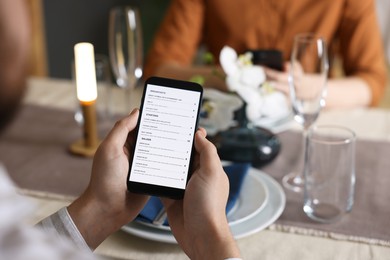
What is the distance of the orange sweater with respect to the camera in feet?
5.70

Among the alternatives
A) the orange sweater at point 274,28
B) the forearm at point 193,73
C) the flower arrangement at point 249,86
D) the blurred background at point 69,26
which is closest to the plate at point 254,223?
the flower arrangement at point 249,86

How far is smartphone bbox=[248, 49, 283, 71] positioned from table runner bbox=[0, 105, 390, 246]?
0.57ft

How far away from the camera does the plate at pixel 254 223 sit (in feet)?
2.99

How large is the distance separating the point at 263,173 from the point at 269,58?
36 centimetres

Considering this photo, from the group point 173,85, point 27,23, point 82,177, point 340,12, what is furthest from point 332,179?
point 340,12

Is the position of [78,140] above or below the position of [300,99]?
below

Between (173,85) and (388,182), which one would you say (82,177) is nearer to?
(173,85)

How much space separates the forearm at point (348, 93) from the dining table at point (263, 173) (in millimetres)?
27

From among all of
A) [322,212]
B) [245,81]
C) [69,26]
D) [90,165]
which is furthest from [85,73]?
[69,26]

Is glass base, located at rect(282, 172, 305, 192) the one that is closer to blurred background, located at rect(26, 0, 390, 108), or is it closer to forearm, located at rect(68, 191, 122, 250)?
forearm, located at rect(68, 191, 122, 250)

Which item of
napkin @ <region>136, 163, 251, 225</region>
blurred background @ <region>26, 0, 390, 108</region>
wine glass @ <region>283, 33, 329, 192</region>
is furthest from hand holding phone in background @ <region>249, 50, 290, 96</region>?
blurred background @ <region>26, 0, 390, 108</region>

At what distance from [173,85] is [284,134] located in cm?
53

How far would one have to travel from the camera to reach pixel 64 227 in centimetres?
87

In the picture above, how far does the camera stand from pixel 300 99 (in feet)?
3.78
